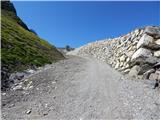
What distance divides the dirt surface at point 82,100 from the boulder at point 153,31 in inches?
348

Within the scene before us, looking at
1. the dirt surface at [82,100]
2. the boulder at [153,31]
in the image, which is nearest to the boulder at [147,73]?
the dirt surface at [82,100]

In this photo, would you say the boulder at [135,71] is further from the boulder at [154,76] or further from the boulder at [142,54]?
the boulder at [154,76]

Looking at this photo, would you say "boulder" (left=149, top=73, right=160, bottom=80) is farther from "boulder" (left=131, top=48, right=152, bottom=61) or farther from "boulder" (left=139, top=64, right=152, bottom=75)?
"boulder" (left=131, top=48, right=152, bottom=61)

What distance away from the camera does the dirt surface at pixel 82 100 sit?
17.5 m

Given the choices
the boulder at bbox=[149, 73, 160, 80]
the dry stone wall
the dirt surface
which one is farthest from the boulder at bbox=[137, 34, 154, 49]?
the dirt surface

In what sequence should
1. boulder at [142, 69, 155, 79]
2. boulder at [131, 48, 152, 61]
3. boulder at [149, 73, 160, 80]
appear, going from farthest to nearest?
1. boulder at [131, 48, 152, 61]
2. boulder at [142, 69, 155, 79]
3. boulder at [149, 73, 160, 80]

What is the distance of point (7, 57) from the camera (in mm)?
31016

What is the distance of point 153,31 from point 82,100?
56.1 feet

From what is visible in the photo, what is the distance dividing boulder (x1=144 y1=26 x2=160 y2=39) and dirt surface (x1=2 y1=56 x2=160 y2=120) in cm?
884

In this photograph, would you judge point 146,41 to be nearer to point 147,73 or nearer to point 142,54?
point 142,54

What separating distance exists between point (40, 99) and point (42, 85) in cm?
364

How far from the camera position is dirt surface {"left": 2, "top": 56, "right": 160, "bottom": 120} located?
17453 mm

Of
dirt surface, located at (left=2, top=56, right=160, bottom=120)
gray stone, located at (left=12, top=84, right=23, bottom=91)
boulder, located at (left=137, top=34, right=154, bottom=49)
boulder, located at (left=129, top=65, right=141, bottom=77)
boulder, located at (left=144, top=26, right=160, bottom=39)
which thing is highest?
boulder, located at (left=144, top=26, right=160, bottom=39)

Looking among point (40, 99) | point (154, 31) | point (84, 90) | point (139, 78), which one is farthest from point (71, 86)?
point (154, 31)
